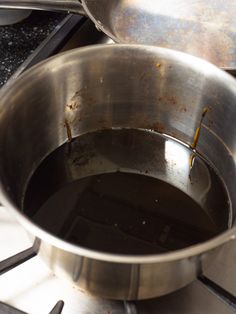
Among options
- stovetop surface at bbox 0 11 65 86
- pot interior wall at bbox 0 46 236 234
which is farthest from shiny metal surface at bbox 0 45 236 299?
stovetop surface at bbox 0 11 65 86

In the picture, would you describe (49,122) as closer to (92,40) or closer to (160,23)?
(92,40)

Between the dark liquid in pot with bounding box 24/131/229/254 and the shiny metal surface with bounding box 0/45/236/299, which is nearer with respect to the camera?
the shiny metal surface with bounding box 0/45/236/299

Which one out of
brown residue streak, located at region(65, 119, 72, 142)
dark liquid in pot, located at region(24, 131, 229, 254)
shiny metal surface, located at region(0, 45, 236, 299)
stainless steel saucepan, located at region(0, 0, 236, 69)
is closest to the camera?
shiny metal surface, located at region(0, 45, 236, 299)

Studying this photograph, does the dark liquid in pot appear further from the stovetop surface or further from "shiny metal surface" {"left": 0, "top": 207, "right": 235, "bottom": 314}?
the stovetop surface

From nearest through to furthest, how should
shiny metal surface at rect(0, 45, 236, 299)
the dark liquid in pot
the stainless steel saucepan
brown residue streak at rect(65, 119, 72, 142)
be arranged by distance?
shiny metal surface at rect(0, 45, 236, 299) < the dark liquid in pot < brown residue streak at rect(65, 119, 72, 142) < the stainless steel saucepan

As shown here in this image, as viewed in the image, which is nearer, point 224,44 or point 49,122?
point 49,122

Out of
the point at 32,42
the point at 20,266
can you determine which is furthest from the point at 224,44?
the point at 20,266

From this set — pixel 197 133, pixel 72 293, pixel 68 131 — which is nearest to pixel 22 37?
pixel 68 131

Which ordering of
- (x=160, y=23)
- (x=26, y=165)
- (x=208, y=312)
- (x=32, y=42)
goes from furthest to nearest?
(x=160, y=23)
(x=32, y=42)
(x=26, y=165)
(x=208, y=312)

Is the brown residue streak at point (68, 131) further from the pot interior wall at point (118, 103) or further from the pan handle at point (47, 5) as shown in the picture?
the pan handle at point (47, 5)
